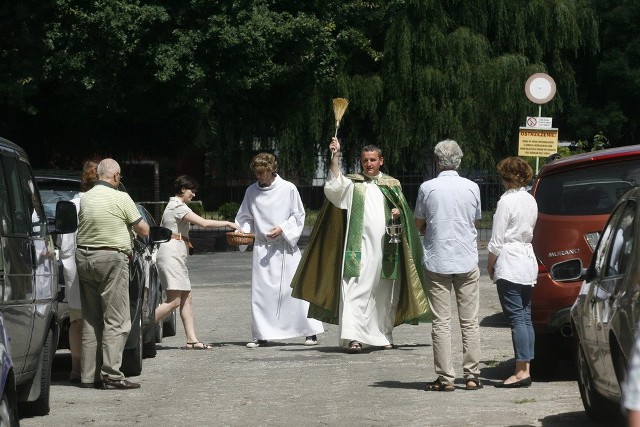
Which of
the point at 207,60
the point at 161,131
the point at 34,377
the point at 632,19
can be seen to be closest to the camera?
the point at 34,377

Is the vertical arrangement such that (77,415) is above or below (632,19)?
below

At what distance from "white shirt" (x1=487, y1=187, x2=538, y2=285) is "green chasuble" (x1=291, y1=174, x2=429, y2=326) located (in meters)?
3.00

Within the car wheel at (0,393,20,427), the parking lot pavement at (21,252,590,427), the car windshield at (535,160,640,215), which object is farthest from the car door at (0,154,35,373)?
the car windshield at (535,160,640,215)

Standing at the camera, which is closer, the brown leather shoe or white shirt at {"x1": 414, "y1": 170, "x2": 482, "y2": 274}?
white shirt at {"x1": 414, "y1": 170, "x2": 482, "y2": 274}

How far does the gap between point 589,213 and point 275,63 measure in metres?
20.5

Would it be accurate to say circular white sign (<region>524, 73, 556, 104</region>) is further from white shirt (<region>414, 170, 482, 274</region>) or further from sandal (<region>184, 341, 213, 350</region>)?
white shirt (<region>414, 170, 482, 274</region>)

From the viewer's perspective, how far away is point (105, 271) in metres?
10.9

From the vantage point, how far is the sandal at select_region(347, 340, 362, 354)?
13.3m

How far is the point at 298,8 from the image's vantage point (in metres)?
31.0

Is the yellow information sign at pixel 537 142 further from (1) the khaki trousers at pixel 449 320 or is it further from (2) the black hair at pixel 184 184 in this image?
(1) the khaki trousers at pixel 449 320

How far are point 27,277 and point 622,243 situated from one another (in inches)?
147

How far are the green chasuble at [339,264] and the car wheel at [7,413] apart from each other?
723 centimetres

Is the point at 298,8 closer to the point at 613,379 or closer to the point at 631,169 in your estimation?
the point at 631,169

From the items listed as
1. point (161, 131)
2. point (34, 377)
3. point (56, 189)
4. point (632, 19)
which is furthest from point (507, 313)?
point (632, 19)
